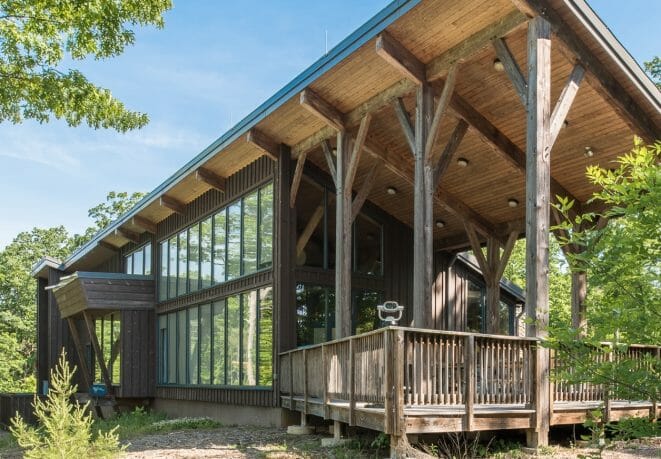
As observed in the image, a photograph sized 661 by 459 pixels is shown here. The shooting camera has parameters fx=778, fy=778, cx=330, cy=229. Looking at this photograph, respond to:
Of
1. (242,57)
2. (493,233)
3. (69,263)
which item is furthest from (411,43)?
(242,57)

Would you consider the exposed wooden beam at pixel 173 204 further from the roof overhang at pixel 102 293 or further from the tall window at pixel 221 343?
the roof overhang at pixel 102 293

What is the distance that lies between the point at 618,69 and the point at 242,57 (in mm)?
39395

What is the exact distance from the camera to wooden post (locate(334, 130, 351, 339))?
12148 millimetres

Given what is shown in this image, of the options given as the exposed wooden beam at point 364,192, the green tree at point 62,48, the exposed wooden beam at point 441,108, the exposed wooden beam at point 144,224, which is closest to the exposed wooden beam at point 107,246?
the exposed wooden beam at point 144,224

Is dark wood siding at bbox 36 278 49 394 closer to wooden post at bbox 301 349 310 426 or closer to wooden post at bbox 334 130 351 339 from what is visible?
wooden post at bbox 301 349 310 426

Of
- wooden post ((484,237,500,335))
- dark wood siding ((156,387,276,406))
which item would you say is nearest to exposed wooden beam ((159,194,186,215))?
dark wood siding ((156,387,276,406))

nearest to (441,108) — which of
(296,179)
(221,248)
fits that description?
(296,179)

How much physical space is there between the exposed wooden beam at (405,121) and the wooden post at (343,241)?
1.53 m

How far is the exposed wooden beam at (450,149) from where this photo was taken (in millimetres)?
10552

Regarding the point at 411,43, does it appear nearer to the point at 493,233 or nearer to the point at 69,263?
the point at 493,233

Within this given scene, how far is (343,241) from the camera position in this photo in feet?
40.3

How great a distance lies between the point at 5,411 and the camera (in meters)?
23.7

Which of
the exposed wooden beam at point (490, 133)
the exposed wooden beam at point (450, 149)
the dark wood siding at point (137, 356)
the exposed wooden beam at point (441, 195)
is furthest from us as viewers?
the dark wood siding at point (137, 356)

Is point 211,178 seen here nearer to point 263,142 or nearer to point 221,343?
point 263,142
